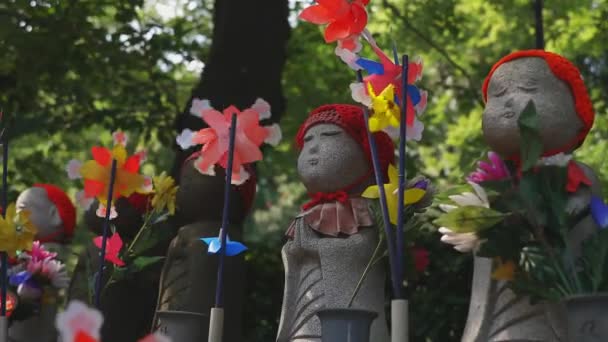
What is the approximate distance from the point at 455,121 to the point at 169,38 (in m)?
3.78

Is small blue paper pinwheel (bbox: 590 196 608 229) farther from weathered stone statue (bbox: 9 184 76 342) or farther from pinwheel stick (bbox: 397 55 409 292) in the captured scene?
weathered stone statue (bbox: 9 184 76 342)

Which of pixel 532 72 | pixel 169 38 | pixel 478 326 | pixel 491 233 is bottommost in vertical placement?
pixel 478 326

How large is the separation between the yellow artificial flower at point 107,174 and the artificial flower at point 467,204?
1.33 metres

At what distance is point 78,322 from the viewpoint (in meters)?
1.94

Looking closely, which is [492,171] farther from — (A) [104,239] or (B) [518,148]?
(A) [104,239]

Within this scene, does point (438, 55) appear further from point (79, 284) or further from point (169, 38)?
point (79, 284)

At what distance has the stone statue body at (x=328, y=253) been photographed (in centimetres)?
471

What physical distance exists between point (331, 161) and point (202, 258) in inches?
42.2

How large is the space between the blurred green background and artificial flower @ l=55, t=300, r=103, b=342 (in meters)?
4.48

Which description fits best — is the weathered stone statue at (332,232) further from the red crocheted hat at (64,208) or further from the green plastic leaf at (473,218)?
the red crocheted hat at (64,208)

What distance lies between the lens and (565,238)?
3.90m

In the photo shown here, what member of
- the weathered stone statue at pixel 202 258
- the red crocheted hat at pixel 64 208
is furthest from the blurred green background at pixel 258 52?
the weathered stone statue at pixel 202 258

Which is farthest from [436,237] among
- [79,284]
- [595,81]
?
[595,81]

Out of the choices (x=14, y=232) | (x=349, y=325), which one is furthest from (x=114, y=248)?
(x=349, y=325)
